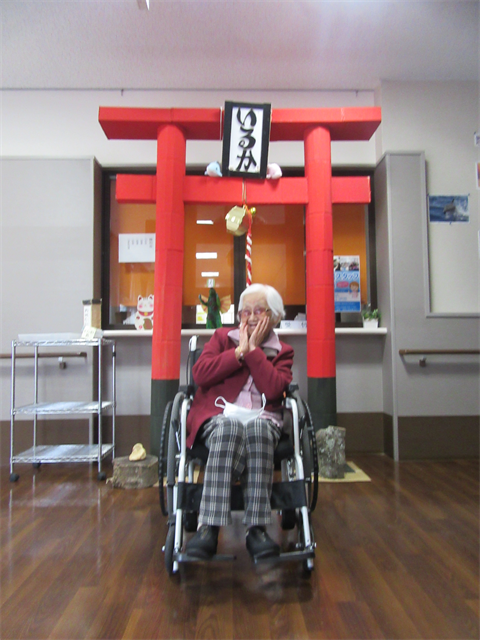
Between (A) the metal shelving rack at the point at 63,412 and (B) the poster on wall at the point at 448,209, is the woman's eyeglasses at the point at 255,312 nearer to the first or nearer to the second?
(A) the metal shelving rack at the point at 63,412

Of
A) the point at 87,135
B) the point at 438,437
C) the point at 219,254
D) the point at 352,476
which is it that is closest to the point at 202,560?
the point at 352,476

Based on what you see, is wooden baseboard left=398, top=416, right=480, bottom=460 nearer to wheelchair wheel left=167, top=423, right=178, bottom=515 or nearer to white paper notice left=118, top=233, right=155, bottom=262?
wheelchair wheel left=167, top=423, right=178, bottom=515

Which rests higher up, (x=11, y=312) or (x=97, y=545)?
(x=11, y=312)

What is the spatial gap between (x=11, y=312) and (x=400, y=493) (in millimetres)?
2896

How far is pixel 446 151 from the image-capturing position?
131 inches

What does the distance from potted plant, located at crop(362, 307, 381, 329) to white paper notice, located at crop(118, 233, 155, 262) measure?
1727 mm

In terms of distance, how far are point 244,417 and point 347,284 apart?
2001 mm

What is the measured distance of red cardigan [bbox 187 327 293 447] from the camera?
1.76 m

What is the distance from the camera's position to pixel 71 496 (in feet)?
7.98

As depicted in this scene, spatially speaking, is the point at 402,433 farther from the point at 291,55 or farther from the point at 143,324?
the point at 291,55

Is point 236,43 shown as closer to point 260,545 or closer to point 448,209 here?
point 448,209

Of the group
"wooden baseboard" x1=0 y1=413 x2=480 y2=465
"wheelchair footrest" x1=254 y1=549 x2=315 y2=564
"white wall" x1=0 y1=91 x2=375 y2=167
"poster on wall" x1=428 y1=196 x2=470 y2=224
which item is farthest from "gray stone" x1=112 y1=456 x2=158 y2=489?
"poster on wall" x1=428 y1=196 x2=470 y2=224

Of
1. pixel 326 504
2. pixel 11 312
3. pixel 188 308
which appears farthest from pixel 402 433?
pixel 11 312

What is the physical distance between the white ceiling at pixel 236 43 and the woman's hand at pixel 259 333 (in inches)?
80.1
